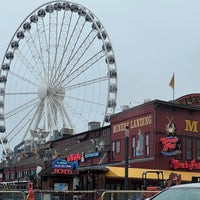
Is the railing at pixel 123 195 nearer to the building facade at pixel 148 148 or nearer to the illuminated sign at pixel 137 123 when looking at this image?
the building facade at pixel 148 148

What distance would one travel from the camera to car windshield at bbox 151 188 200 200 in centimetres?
840

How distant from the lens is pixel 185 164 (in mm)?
37500

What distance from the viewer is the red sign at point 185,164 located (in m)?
36.8

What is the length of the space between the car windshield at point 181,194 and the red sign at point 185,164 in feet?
→ 93.1

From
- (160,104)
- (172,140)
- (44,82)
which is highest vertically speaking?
(44,82)

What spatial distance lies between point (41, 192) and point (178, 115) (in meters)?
23.3

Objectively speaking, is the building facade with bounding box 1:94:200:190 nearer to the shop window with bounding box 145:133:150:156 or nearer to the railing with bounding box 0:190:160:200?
the shop window with bounding box 145:133:150:156

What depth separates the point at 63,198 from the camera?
17516 millimetres

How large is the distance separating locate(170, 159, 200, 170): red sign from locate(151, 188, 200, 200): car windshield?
93.1ft

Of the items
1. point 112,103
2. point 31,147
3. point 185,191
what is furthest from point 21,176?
point 185,191

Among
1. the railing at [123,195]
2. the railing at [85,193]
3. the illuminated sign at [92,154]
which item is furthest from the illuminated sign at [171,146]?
the railing at [123,195]

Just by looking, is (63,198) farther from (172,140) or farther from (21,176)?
(21,176)

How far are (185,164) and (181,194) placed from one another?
2953 cm

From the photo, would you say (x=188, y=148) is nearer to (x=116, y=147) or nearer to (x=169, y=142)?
(x=169, y=142)
